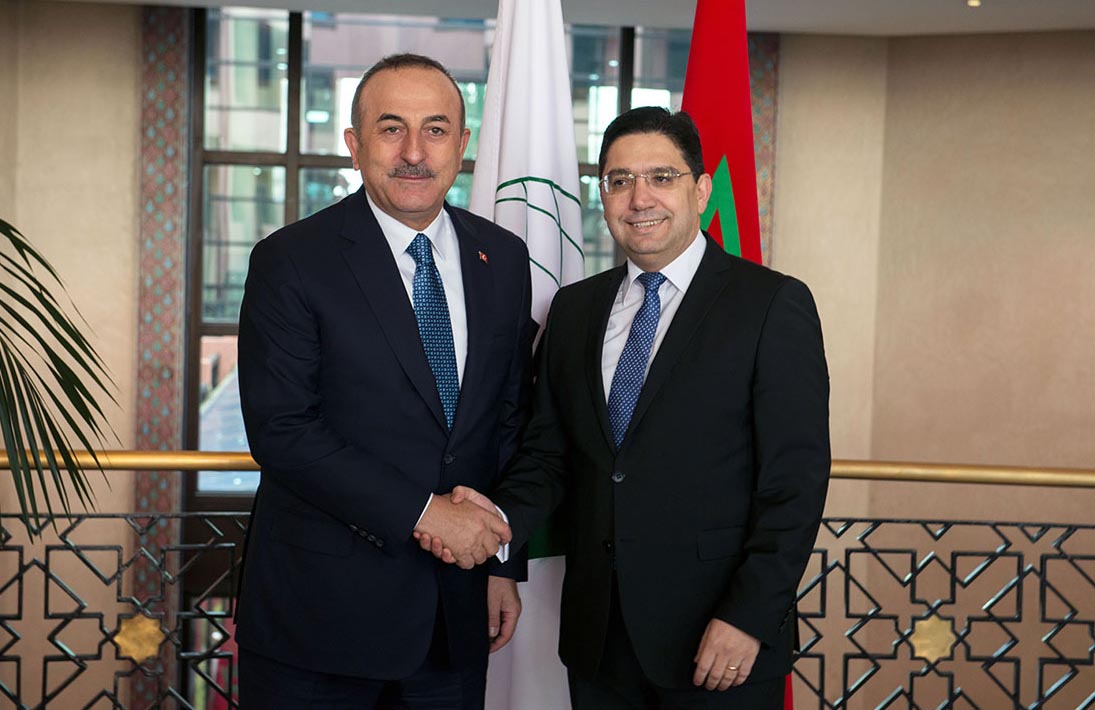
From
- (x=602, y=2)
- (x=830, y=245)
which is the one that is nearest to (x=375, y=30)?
(x=602, y=2)

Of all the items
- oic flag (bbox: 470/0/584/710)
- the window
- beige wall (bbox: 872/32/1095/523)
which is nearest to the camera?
oic flag (bbox: 470/0/584/710)

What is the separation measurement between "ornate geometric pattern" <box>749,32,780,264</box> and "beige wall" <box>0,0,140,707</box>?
166 inches

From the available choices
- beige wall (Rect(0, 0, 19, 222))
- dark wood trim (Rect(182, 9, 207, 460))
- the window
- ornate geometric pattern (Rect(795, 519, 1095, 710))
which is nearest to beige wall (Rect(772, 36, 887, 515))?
ornate geometric pattern (Rect(795, 519, 1095, 710))

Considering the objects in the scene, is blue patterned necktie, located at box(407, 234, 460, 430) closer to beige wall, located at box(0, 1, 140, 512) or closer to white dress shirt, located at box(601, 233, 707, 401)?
white dress shirt, located at box(601, 233, 707, 401)

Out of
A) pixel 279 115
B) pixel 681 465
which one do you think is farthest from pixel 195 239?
pixel 681 465

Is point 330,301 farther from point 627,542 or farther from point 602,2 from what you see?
point 602,2

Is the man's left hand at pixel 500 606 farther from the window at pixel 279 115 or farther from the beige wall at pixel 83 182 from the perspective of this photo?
the window at pixel 279 115

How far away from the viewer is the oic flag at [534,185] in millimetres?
2986

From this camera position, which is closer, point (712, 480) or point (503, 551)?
point (712, 480)

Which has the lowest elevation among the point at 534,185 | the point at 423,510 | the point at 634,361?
the point at 423,510

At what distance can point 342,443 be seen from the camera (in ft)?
7.04

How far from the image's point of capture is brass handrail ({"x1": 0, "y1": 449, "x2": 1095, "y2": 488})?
324 cm

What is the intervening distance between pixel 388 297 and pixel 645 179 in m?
0.57

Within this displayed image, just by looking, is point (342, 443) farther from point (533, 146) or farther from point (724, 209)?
point (724, 209)
